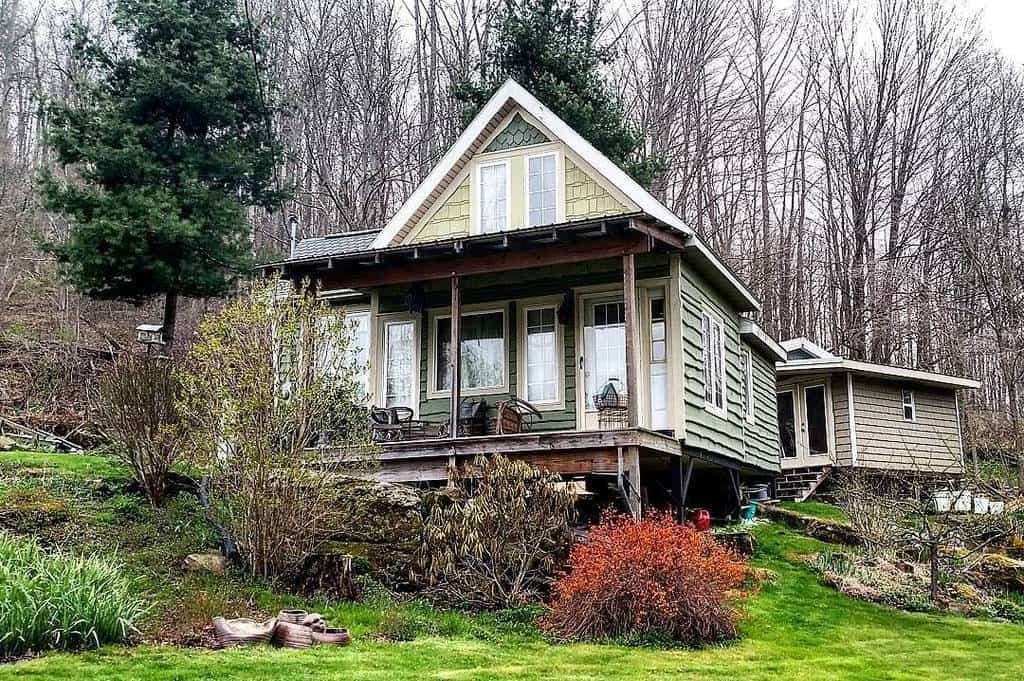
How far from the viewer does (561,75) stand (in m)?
24.5

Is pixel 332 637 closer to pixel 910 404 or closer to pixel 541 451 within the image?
pixel 541 451

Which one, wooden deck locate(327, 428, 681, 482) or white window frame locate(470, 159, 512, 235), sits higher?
white window frame locate(470, 159, 512, 235)

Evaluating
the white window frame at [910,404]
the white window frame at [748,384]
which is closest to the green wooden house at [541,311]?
the white window frame at [748,384]

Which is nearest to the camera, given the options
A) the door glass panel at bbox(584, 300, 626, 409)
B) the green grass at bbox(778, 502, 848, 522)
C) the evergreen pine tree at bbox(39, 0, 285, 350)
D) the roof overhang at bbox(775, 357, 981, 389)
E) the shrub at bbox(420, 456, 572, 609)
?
the shrub at bbox(420, 456, 572, 609)

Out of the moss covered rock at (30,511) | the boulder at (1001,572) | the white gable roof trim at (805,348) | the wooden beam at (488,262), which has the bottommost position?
the boulder at (1001,572)

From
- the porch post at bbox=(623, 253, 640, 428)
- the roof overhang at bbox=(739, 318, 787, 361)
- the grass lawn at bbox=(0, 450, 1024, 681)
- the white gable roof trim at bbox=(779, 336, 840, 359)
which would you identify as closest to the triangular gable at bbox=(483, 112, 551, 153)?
the porch post at bbox=(623, 253, 640, 428)

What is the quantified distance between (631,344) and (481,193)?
497cm

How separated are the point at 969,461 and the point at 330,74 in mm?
22068

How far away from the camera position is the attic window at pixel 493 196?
51.3 feet

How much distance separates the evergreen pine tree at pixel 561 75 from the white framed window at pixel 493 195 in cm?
834

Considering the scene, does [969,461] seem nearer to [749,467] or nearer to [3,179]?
[749,467]

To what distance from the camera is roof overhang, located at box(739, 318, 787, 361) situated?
1784 centimetres

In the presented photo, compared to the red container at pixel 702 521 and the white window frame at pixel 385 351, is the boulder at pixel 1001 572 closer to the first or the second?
the red container at pixel 702 521

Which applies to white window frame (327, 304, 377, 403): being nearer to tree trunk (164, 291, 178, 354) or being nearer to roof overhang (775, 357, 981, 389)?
tree trunk (164, 291, 178, 354)
